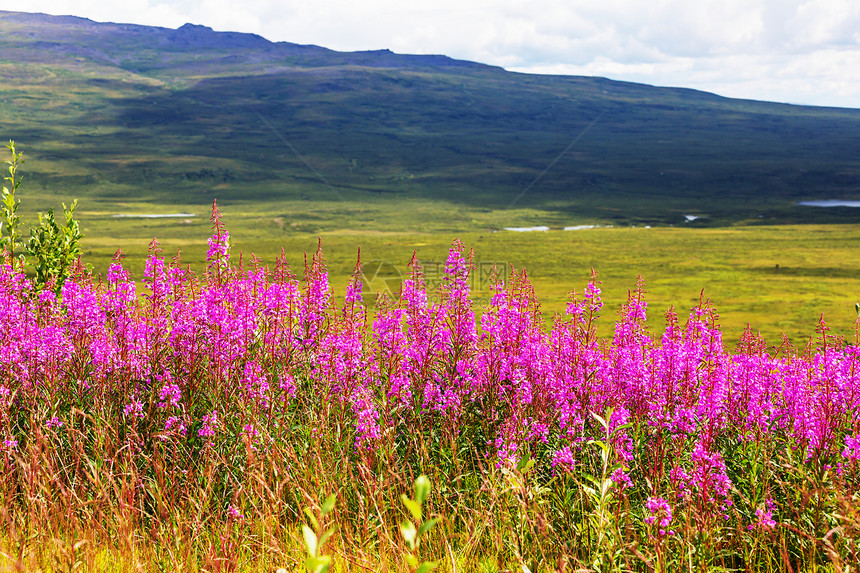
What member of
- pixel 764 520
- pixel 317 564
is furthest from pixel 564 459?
pixel 317 564

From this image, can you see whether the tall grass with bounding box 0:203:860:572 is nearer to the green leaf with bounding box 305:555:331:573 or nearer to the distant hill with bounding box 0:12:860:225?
the green leaf with bounding box 305:555:331:573

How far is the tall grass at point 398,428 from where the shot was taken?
3.97 meters

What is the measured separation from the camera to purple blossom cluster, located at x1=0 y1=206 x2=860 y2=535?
4730 millimetres

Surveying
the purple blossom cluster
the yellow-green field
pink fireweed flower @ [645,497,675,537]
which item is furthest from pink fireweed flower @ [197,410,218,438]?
the yellow-green field

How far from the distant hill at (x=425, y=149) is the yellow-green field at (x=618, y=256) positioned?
55.6 feet

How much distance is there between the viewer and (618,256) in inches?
1730

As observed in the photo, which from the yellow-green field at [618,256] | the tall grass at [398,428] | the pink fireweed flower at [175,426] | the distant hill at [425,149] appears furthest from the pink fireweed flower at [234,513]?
the distant hill at [425,149]

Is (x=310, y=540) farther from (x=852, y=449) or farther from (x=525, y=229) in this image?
(x=525, y=229)


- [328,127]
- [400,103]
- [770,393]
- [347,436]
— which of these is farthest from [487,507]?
[400,103]

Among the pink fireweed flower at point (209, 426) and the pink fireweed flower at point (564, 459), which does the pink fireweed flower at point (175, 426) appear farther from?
the pink fireweed flower at point (564, 459)

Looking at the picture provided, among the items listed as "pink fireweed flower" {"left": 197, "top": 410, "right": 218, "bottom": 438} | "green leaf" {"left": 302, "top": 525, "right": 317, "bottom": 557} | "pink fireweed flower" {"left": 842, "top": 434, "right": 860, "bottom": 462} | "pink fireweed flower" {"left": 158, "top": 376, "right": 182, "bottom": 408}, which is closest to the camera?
"green leaf" {"left": 302, "top": 525, "right": 317, "bottom": 557}

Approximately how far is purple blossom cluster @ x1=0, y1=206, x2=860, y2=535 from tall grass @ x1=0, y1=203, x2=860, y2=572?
0.07 ft

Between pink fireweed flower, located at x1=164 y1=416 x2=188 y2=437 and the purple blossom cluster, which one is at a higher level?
the purple blossom cluster

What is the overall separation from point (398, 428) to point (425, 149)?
130169mm
